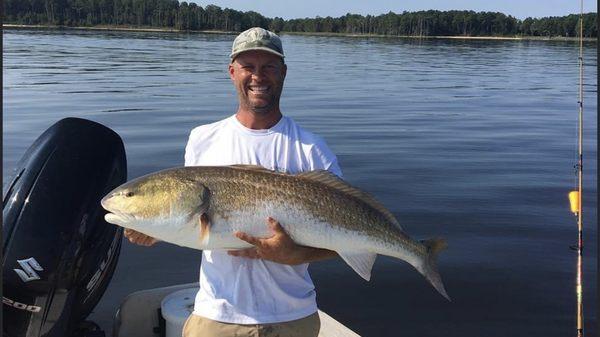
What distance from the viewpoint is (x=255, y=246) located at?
3.00m

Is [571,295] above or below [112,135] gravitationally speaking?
below

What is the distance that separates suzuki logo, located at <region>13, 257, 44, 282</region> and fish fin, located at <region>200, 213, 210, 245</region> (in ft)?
5.37

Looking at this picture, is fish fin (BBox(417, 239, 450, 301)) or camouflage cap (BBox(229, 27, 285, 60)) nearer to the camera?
camouflage cap (BBox(229, 27, 285, 60))

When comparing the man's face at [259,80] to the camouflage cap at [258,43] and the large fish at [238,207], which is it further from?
the large fish at [238,207]

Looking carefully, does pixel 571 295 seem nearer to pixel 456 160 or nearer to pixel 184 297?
pixel 184 297

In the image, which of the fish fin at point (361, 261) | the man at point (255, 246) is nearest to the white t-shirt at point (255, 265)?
the man at point (255, 246)

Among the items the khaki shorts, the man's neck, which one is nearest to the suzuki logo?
the khaki shorts

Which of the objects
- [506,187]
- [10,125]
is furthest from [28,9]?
[506,187]

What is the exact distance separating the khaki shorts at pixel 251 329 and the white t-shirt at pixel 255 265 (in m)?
0.03

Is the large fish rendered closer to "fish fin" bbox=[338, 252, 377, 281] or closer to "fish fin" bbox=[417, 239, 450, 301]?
"fish fin" bbox=[338, 252, 377, 281]

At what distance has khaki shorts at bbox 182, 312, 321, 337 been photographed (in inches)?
121

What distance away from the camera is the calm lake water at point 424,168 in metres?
7.08

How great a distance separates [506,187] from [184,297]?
824 centimetres

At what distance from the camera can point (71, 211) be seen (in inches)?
173
